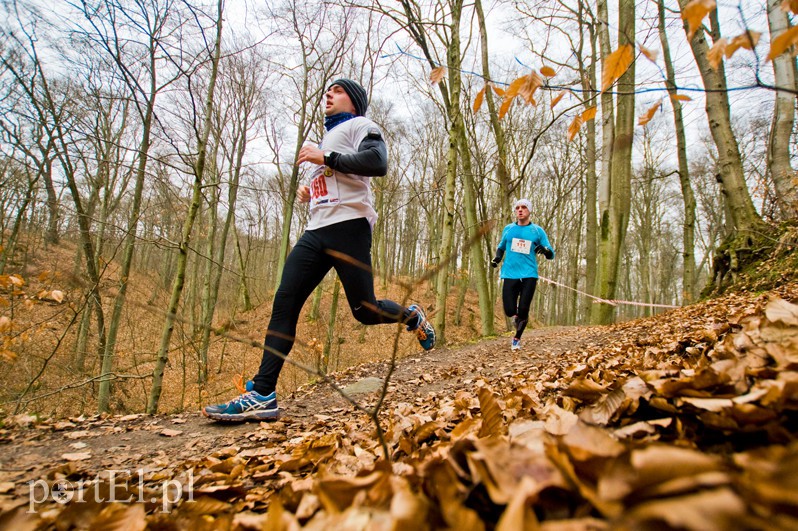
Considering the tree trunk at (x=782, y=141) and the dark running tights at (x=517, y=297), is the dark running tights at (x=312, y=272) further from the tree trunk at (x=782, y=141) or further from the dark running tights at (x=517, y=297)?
the tree trunk at (x=782, y=141)

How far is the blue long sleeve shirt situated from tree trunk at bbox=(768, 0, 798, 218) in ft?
10.4

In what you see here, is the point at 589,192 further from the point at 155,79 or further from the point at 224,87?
the point at 224,87

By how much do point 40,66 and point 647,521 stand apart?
301 inches

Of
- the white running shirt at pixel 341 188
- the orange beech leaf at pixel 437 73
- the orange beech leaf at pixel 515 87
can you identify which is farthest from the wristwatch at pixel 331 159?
the orange beech leaf at pixel 515 87

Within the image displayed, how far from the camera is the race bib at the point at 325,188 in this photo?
102 inches

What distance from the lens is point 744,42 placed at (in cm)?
101

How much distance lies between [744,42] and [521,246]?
427 cm

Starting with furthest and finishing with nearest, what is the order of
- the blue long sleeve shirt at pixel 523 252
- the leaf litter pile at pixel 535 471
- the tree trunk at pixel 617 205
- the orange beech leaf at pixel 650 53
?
1. the tree trunk at pixel 617 205
2. the blue long sleeve shirt at pixel 523 252
3. the orange beech leaf at pixel 650 53
4. the leaf litter pile at pixel 535 471

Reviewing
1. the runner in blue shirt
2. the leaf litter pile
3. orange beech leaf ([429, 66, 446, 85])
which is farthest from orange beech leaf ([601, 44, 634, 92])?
the runner in blue shirt

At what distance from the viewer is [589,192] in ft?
36.5

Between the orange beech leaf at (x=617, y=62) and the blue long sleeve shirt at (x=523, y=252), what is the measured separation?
402cm

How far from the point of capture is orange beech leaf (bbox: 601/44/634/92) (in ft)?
3.97

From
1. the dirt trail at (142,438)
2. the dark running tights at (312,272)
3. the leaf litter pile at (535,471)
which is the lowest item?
the dirt trail at (142,438)

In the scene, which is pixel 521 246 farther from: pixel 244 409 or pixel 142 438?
pixel 142 438
